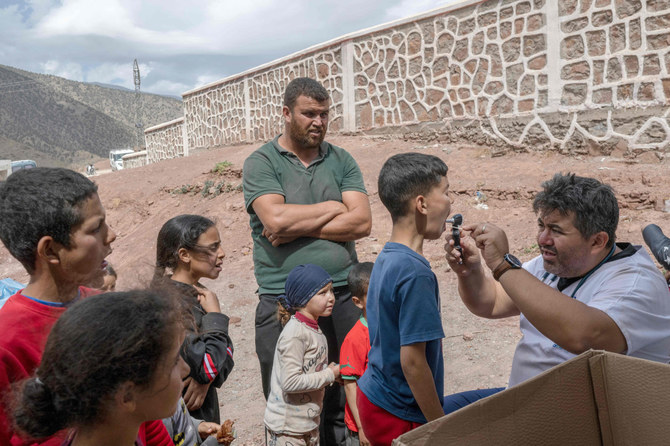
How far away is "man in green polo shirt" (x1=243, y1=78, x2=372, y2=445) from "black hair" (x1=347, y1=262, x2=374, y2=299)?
0.03 m

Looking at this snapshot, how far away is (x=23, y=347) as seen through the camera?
148cm

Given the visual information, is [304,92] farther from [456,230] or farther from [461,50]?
[461,50]

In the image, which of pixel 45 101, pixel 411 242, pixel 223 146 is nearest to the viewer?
pixel 411 242

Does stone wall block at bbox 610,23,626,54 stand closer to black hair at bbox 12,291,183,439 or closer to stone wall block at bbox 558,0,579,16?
stone wall block at bbox 558,0,579,16

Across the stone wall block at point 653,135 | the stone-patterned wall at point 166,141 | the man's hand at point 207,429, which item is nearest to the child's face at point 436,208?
the man's hand at point 207,429

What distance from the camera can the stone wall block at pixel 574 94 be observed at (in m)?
7.42

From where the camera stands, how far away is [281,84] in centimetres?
1335

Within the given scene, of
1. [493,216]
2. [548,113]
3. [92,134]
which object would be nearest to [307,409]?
[493,216]

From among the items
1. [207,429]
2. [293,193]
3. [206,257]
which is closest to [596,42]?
[293,193]

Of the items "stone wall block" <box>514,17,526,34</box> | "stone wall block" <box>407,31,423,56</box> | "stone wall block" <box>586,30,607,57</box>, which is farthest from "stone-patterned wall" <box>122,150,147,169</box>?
"stone wall block" <box>586,30,607,57</box>

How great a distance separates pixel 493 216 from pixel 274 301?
472 centimetres

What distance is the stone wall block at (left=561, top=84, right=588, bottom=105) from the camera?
292 inches

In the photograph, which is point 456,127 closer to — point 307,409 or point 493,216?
point 493,216

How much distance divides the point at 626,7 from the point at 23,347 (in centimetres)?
778
